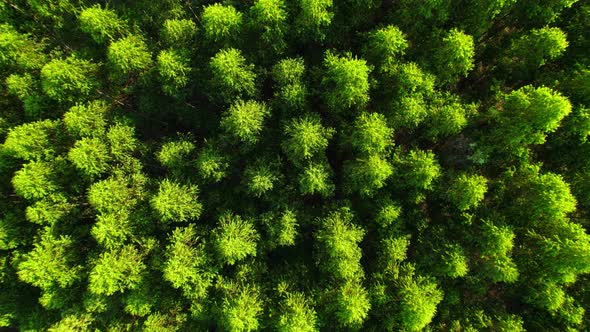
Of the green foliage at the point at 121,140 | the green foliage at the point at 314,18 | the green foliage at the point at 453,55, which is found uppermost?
the green foliage at the point at 314,18

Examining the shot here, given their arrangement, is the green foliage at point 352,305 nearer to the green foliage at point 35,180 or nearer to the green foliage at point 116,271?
the green foliage at point 116,271

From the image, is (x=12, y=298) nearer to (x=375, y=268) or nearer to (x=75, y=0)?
(x=75, y=0)

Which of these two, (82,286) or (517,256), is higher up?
(517,256)

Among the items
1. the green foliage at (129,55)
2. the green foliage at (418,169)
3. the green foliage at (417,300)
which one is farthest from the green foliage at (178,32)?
the green foliage at (417,300)

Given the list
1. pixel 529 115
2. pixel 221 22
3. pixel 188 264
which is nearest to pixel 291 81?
pixel 221 22

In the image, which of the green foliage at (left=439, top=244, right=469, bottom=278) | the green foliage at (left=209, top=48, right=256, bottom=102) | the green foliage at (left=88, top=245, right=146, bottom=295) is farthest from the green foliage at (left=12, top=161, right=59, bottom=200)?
the green foliage at (left=439, top=244, right=469, bottom=278)

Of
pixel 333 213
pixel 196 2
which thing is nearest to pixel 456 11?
pixel 333 213
